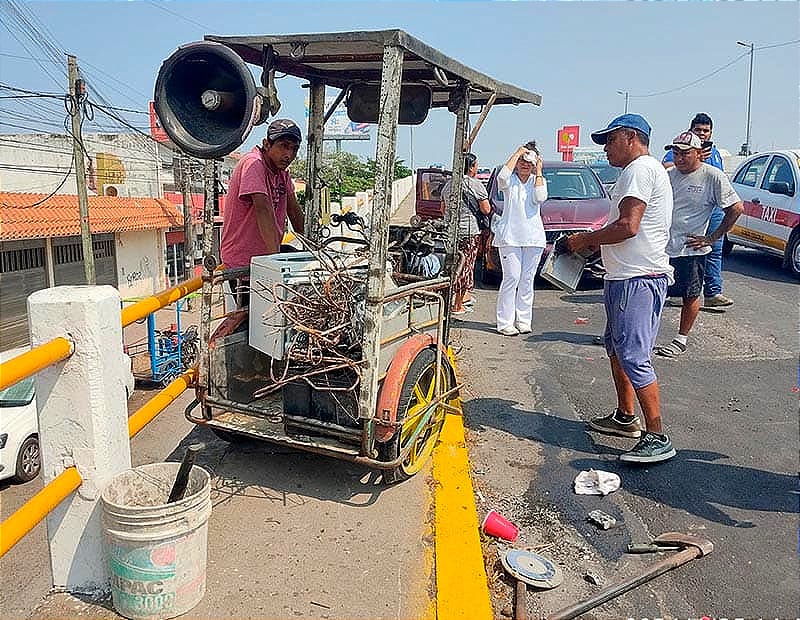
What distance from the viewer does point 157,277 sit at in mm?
24531

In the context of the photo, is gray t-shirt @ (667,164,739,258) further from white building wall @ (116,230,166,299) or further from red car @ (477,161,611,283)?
white building wall @ (116,230,166,299)

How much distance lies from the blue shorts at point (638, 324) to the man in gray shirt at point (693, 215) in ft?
8.17

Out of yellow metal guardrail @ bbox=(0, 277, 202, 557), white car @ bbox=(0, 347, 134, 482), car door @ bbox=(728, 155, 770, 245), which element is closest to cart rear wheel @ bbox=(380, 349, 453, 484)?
yellow metal guardrail @ bbox=(0, 277, 202, 557)

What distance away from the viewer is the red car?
1048cm

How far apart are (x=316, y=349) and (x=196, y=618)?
1.50 metres

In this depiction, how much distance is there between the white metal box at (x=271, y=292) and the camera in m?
3.87

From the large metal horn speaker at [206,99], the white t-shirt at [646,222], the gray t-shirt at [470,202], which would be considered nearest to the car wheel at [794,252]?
the gray t-shirt at [470,202]

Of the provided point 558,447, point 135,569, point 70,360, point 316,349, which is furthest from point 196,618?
point 558,447

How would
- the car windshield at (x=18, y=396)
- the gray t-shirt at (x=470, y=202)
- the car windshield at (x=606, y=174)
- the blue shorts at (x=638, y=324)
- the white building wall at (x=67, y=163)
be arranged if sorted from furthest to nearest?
the white building wall at (x=67, y=163), the car windshield at (x=606, y=174), the gray t-shirt at (x=470, y=202), the car windshield at (x=18, y=396), the blue shorts at (x=638, y=324)

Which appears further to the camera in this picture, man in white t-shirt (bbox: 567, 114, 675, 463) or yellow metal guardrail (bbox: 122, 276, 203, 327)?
man in white t-shirt (bbox: 567, 114, 675, 463)

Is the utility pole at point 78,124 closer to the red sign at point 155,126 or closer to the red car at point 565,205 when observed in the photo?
the red sign at point 155,126

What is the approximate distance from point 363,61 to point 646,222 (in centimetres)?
229

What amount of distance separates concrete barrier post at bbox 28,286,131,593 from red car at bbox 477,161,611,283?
786 cm

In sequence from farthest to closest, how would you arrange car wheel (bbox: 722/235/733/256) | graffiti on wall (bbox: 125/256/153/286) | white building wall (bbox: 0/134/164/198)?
graffiti on wall (bbox: 125/256/153/286) < white building wall (bbox: 0/134/164/198) < car wheel (bbox: 722/235/733/256)
